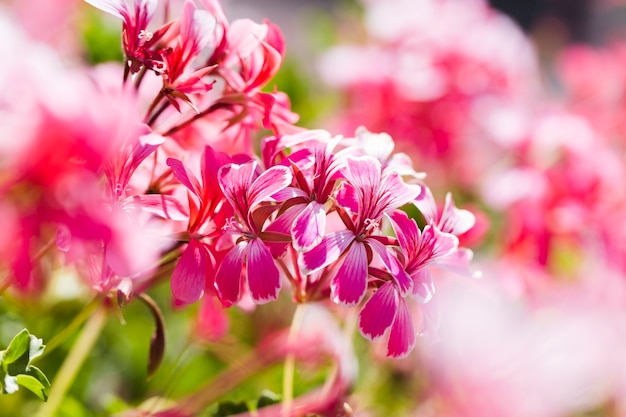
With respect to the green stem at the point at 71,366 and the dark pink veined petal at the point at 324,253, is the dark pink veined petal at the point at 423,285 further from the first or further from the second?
the green stem at the point at 71,366

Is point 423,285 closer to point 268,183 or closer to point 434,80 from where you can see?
point 268,183

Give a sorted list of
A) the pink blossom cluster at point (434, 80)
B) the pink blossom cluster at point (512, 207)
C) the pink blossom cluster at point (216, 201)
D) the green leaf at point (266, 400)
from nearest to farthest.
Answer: the pink blossom cluster at point (216, 201) → the green leaf at point (266, 400) → the pink blossom cluster at point (512, 207) → the pink blossom cluster at point (434, 80)

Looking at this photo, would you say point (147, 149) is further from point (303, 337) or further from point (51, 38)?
point (51, 38)

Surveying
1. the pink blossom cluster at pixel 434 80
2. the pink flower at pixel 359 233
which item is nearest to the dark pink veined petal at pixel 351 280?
the pink flower at pixel 359 233

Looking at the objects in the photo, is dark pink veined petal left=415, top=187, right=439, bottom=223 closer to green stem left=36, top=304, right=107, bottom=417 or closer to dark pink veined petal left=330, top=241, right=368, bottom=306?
dark pink veined petal left=330, top=241, right=368, bottom=306

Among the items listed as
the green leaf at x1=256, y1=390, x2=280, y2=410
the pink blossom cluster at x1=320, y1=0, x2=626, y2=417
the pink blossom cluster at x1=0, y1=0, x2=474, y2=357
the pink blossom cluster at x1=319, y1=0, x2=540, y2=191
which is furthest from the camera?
the pink blossom cluster at x1=319, y1=0, x2=540, y2=191

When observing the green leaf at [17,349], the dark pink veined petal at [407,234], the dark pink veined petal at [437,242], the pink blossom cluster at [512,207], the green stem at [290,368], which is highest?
the pink blossom cluster at [512,207]

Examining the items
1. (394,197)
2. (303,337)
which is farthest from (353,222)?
(303,337)

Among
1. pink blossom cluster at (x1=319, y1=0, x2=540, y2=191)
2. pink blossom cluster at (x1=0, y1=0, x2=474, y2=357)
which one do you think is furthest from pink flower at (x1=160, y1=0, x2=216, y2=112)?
pink blossom cluster at (x1=319, y1=0, x2=540, y2=191)
